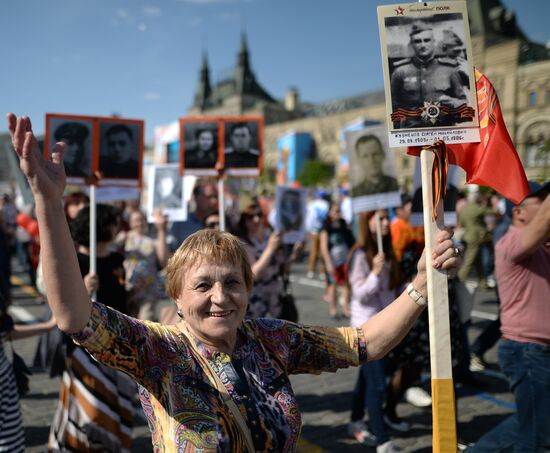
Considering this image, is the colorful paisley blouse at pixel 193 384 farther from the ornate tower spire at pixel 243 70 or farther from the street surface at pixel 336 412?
the ornate tower spire at pixel 243 70

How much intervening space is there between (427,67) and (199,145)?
386cm

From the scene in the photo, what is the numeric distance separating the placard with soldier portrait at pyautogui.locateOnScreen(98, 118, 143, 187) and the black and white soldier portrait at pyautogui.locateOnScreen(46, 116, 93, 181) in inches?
4.6

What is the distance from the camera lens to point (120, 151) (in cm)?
469

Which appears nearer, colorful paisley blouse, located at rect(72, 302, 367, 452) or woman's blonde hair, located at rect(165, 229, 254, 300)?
colorful paisley blouse, located at rect(72, 302, 367, 452)

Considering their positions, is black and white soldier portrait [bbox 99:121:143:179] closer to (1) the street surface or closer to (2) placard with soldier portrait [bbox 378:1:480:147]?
(1) the street surface

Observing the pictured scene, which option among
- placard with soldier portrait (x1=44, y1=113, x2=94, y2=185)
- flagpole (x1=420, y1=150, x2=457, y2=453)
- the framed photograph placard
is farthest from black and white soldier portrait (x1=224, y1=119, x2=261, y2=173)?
flagpole (x1=420, y1=150, x2=457, y2=453)

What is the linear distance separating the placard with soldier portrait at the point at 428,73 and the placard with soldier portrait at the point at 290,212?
4176mm

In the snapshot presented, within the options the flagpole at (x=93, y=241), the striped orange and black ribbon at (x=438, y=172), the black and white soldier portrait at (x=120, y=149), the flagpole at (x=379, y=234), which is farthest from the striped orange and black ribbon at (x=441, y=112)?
the black and white soldier portrait at (x=120, y=149)

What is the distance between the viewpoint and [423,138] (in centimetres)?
201

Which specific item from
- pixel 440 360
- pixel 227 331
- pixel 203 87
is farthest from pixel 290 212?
pixel 203 87

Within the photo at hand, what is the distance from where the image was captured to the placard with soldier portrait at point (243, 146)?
5.62 metres

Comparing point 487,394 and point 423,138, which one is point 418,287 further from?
point 487,394

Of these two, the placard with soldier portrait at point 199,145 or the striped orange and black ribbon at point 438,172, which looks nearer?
the striped orange and black ribbon at point 438,172

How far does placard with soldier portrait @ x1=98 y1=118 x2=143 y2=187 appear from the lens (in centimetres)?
455
